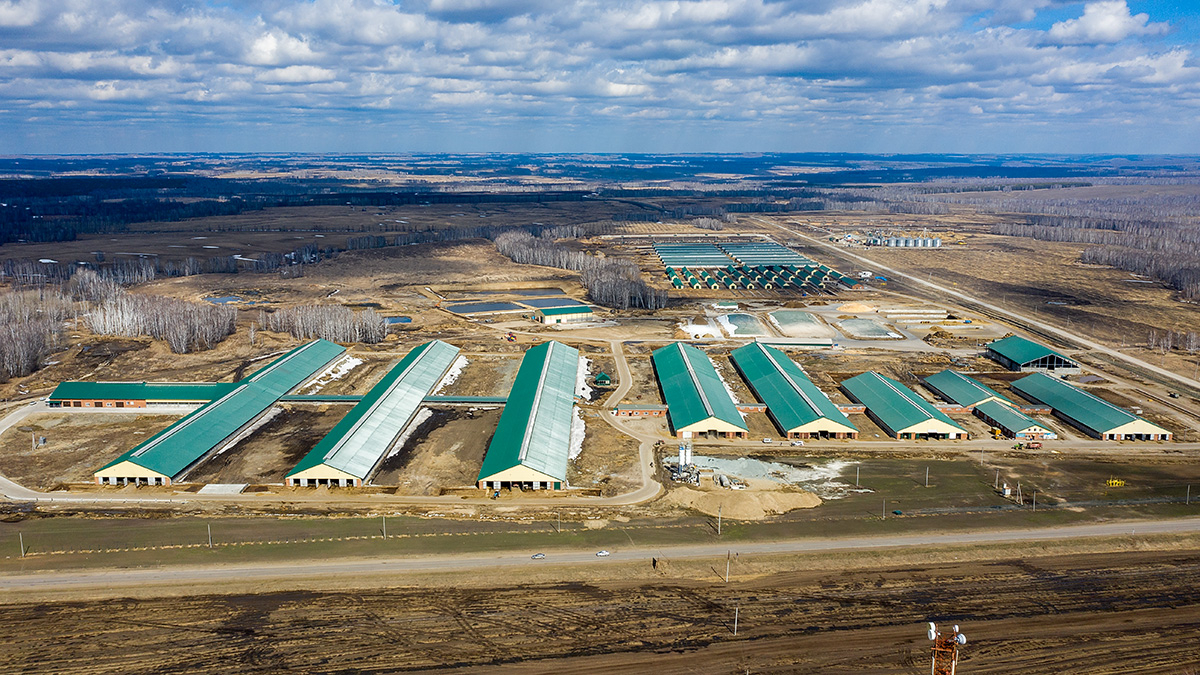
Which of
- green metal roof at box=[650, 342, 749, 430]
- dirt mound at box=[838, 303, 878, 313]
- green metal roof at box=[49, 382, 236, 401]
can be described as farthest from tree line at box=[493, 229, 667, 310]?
green metal roof at box=[49, 382, 236, 401]

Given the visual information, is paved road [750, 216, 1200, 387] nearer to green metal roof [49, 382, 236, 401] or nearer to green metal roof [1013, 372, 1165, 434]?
green metal roof [1013, 372, 1165, 434]

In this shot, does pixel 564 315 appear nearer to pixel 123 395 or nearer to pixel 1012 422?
pixel 123 395

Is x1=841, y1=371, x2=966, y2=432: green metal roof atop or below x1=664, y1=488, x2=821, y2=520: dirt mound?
atop

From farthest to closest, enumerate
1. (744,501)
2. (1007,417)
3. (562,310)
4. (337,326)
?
1. (562,310)
2. (337,326)
3. (1007,417)
4. (744,501)

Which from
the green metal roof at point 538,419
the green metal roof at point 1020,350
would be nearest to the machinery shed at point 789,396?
the green metal roof at point 538,419

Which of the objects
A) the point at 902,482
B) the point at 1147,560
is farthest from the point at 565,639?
Result: the point at 1147,560

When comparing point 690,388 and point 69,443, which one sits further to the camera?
point 690,388

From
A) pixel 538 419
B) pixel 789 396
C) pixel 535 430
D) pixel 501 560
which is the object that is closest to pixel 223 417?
pixel 538 419
